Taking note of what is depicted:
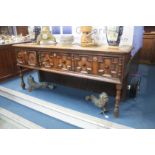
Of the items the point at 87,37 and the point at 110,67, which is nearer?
the point at 110,67

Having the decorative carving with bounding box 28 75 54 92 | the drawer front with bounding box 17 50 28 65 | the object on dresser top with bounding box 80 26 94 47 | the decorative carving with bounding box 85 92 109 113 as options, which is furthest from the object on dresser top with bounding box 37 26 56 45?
the decorative carving with bounding box 85 92 109 113

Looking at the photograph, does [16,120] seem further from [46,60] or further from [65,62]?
[65,62]

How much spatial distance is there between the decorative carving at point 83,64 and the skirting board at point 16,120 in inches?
36.1

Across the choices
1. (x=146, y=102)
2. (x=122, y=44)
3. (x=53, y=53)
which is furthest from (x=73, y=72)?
(x=146, y=102)

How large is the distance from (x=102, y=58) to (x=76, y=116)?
818 millimetres

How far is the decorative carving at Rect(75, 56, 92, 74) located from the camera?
1815 millimetres

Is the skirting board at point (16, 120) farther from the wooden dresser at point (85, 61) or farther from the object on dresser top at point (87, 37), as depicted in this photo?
the object on dresser top at point (87, 37)

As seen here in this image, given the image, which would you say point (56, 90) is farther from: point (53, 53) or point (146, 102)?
point (146, 102)

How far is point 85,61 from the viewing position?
1.83 m

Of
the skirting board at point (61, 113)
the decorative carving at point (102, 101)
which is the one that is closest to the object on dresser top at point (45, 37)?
the skirting board at point (61, 113)

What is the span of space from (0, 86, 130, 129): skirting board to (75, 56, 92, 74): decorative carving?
1.86 ft

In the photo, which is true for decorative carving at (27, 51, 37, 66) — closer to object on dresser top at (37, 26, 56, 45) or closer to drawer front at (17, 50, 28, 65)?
drawer front at (17, 50, 28, 65)

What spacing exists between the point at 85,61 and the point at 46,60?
2.08 feet

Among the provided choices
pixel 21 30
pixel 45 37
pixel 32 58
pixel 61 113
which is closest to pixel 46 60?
pixel 32 58
